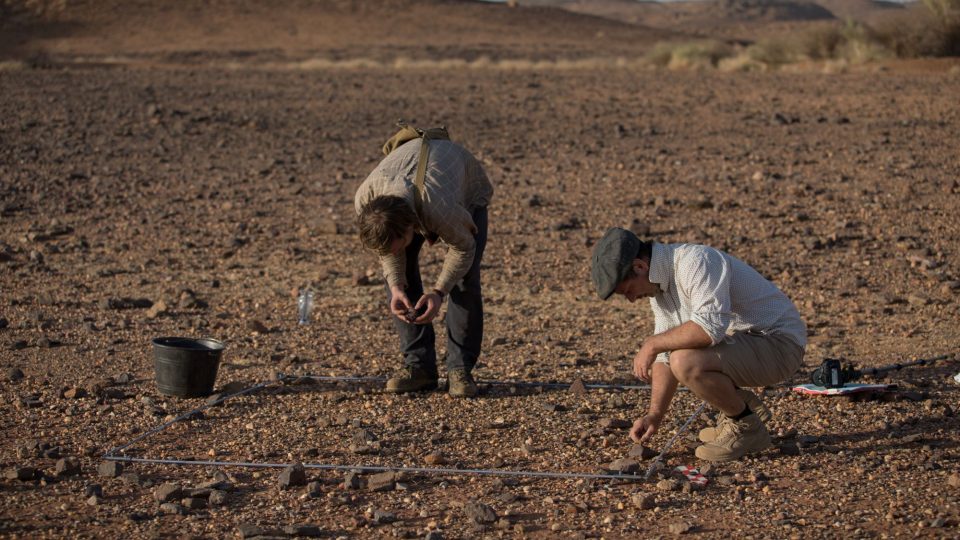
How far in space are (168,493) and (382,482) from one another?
0.89m

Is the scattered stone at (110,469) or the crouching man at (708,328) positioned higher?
the crouching man at (708,328)

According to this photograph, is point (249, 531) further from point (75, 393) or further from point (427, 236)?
point (75, 393)

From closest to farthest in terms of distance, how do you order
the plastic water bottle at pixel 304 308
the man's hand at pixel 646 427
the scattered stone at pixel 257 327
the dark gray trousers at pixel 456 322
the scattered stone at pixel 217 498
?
the scattered stone at pixel 217 498, the man's hand at pixel 646 427, the dark gray trousers at pixel 456 322, the scattered stone at pixel 257 327, the plastic water bottle at pixel 304 308

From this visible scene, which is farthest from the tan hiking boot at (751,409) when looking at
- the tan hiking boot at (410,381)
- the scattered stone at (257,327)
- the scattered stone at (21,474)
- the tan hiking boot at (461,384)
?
the scattered stone at (257,327)

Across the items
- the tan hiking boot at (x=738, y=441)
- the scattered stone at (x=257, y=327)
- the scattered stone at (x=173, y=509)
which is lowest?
the scattered stone at (x=173, y=509)

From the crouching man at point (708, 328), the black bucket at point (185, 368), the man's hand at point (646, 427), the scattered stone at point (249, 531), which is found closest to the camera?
the scattered stone at point (249, 531)

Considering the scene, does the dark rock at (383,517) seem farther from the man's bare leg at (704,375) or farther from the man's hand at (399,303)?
the man's hand at (399,303)

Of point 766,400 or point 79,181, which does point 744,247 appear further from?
point 79,181

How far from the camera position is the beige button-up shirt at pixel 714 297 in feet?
16.5

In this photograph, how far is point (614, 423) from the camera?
614 centimetres

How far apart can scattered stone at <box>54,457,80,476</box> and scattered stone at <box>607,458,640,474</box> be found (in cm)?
236

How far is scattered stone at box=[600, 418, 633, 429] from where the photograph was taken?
612 cm

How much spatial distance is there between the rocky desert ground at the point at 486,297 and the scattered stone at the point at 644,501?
0.02 meters

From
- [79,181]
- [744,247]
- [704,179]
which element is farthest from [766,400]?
[79,181]
